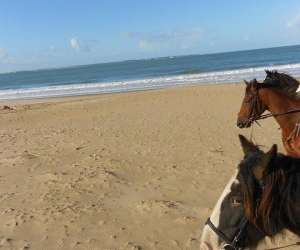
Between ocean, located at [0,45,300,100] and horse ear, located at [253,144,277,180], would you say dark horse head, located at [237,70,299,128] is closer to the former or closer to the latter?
horse ear, located at [253,144,277,180]

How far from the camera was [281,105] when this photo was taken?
6.62 meters

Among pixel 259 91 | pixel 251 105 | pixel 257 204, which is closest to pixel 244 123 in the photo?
pixel 251 105

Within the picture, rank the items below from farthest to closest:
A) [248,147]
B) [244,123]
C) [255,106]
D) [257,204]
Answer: [244,123] → [255,106] → [248,147] → [257,204]

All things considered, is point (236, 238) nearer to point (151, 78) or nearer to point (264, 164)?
point (264, 164)

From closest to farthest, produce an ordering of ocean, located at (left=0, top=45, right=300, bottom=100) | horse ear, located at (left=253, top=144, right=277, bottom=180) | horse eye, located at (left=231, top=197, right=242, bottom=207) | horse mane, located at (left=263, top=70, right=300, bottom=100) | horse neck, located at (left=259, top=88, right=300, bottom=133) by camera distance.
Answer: horse ear, located at (left=253, top=144, right=277, bottom=180) < horse eye, located at (left=231, top=197, right=242, bottom=207) < horse neck, located at (left=259, top=88, right=300, bottom=133) < horse mane, located at (left=263, top=70, right=300, bottom=100) < ocean, located at (left=0, top=45, right=300, bottom=100)

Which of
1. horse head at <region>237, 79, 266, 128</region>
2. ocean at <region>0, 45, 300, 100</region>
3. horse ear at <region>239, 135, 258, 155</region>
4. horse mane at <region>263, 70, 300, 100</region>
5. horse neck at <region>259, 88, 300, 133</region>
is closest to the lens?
horse ear at <region>239, 135, 258, 155</region>

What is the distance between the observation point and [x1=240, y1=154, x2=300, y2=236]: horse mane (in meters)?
1.93

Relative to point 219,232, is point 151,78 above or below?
below

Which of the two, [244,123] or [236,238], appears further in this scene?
[244,123]

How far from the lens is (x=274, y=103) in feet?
22.0

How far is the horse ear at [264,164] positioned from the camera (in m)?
1.85

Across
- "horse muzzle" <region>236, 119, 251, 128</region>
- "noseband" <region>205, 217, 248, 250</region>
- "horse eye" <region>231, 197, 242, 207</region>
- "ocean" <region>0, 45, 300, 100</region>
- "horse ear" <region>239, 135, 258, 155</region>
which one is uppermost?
"horse ear" <region>239, 135, 258, 155</region>

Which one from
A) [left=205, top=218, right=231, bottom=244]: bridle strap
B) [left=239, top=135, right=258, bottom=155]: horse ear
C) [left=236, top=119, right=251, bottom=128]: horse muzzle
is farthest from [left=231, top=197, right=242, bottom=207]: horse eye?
[left=236, top=119, right=251, bottom=128]: horse muzzle

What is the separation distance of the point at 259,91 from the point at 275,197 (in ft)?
16.9
